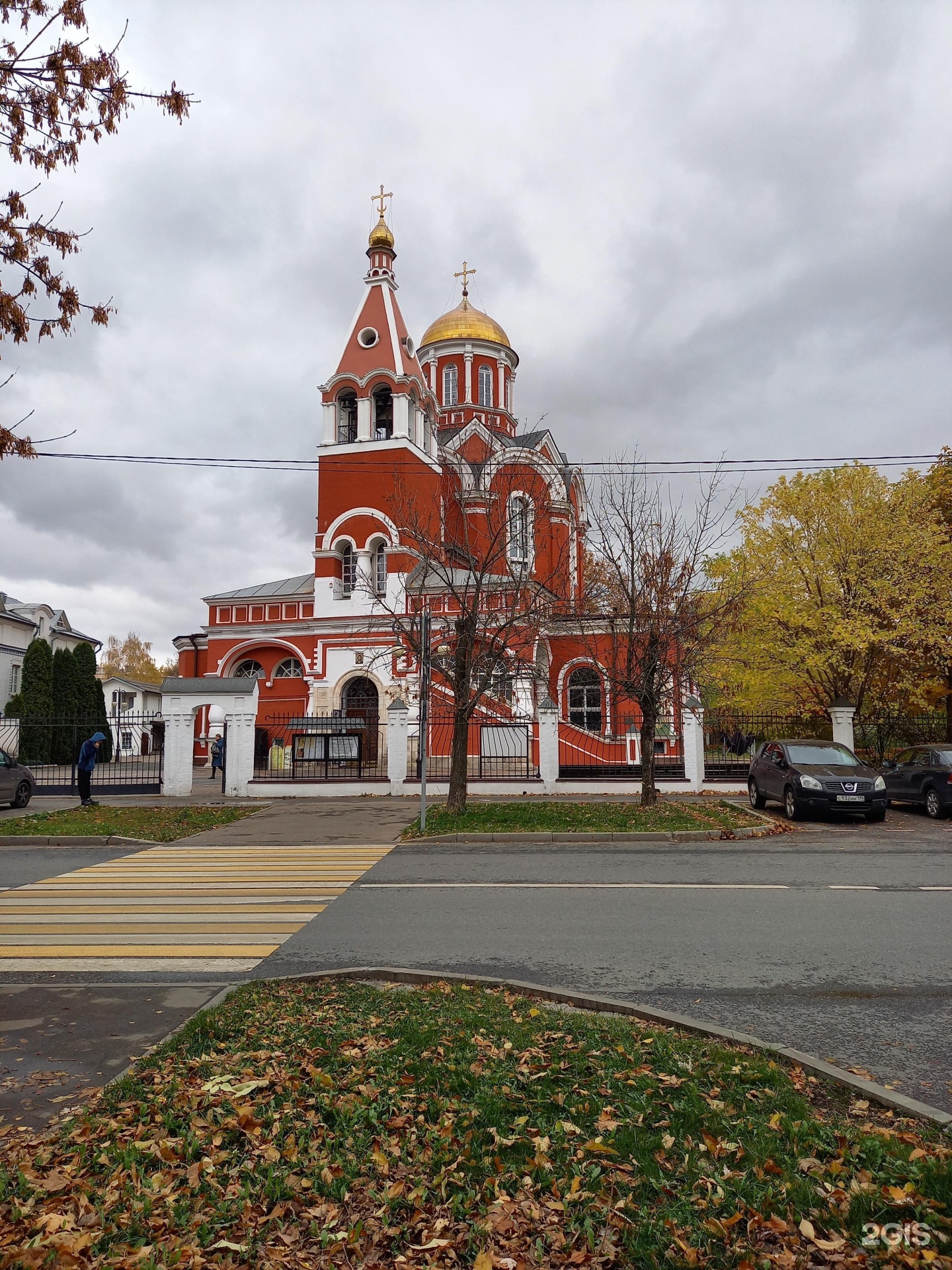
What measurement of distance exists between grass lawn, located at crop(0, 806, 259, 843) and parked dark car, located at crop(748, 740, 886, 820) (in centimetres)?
1078

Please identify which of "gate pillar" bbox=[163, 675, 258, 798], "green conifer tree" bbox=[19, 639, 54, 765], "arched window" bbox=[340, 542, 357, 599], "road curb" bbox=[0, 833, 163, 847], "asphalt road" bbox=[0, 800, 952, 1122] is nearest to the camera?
"asphalt road" bbox=[0, 800, 952, 1122]

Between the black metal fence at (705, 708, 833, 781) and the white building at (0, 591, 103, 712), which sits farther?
the white building at (0, 591, 103, 712)

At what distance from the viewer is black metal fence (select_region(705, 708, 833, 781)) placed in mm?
21500

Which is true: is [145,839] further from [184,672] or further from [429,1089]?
[184,672]

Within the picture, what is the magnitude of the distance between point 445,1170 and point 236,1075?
55.0 inches

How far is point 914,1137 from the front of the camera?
3395mm

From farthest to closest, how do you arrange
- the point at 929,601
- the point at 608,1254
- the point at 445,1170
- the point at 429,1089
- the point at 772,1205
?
1. the point at 929,601
2. the point at 429,1089
3. the point at 445,1170
4. the point at 772,1205
5. the point at 608,1254

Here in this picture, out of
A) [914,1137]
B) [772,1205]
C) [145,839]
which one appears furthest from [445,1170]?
[145,839]

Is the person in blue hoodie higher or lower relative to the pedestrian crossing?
higher

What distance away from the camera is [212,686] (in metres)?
20.9

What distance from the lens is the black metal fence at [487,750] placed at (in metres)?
21.2

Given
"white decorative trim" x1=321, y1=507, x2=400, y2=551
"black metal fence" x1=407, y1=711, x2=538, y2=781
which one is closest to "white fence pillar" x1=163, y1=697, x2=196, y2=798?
"black metal fence" x1=407, y1=711, x2=538, y2=781

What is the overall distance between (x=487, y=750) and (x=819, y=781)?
10338mm

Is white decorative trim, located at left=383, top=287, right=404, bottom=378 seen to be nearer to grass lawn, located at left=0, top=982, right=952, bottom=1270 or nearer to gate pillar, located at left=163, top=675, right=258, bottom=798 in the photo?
gate pillar, located at left=163, top=675, right=258, bottom=798
